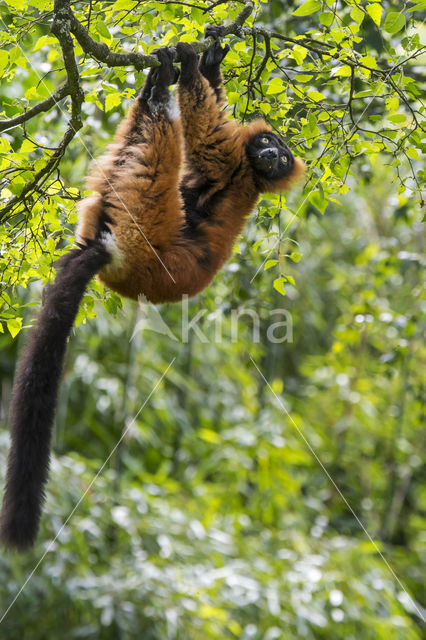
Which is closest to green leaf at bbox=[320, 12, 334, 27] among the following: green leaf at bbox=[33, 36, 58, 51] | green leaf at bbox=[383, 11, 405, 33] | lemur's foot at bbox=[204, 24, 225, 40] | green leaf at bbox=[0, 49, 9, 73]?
green leaf at bbox=[383, 11, 405, 33]

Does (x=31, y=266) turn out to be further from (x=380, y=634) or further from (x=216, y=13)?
(x=380, y=634)

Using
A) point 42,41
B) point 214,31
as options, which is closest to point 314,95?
point 214,31

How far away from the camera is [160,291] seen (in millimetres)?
2814

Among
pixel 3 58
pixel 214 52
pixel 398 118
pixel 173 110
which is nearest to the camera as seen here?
pixel 3 58

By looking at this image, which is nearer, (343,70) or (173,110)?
(343,70)

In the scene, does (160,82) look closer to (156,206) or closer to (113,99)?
(113,99)

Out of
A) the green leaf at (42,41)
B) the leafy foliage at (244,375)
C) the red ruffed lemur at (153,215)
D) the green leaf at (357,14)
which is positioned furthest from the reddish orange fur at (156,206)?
the green leaf at (357,14)

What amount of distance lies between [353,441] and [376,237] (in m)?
2.55

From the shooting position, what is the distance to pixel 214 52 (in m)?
2.96

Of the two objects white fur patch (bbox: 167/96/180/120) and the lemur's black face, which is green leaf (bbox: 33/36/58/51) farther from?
the lemur's black face

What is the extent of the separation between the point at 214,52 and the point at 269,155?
1.66ft

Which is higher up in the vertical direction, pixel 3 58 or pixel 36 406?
pixel 3 58

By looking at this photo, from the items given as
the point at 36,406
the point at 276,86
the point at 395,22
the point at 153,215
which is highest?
the point at 395,22

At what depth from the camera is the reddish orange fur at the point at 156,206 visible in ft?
8.96
